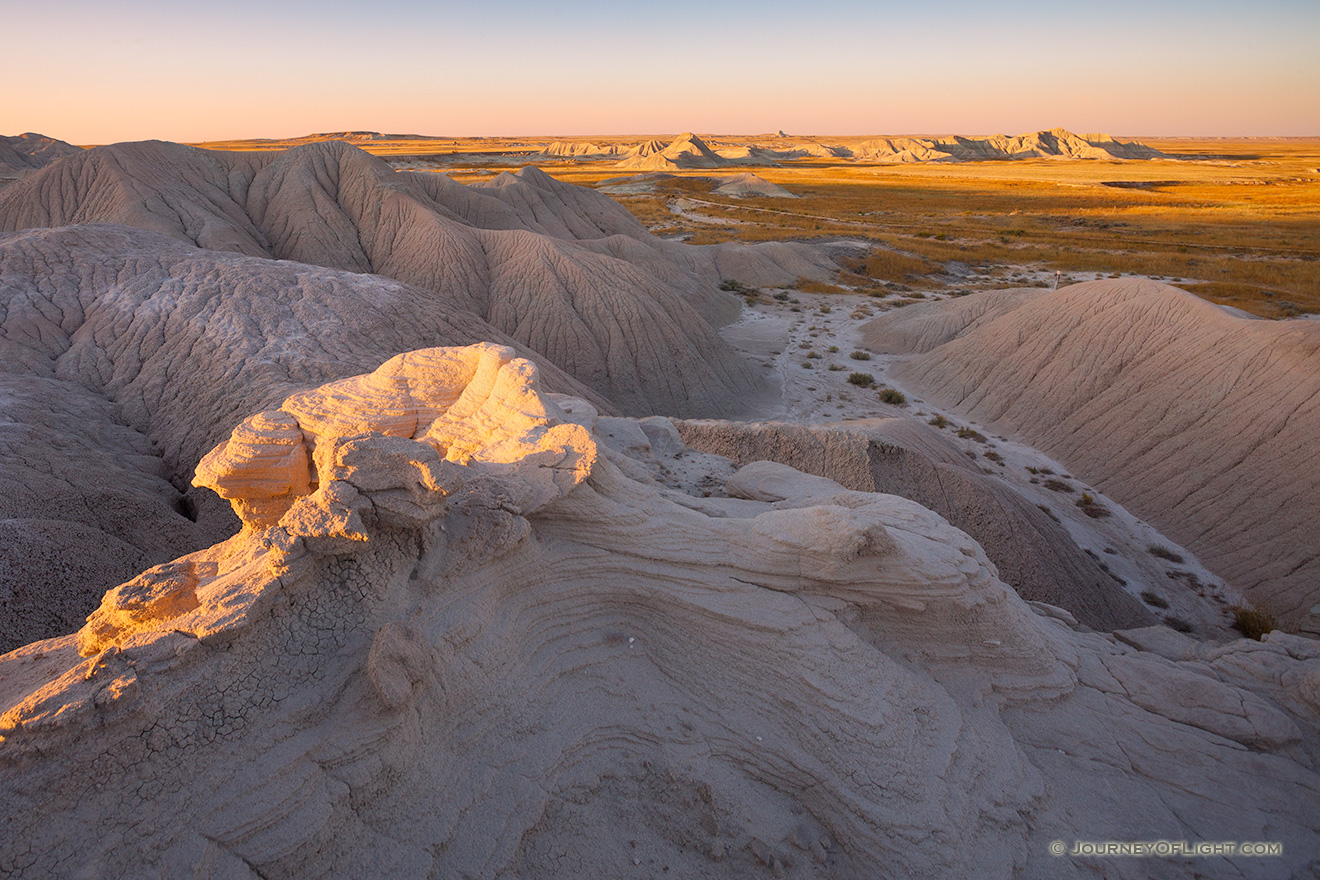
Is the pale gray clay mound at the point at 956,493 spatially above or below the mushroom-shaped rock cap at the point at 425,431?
below

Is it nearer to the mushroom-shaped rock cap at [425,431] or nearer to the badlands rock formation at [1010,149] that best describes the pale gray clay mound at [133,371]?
the mushroom-shaped rock cap at [425,431]

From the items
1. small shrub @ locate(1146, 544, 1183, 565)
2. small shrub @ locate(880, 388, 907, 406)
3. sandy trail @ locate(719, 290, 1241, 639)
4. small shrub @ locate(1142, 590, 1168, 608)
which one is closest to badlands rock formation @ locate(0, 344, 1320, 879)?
small shrub @ locate(1142, 590, 1168, 608)

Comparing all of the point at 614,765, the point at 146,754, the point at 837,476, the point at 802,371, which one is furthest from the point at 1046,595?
the point at 802,371

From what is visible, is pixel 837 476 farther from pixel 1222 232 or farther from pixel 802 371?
pixel 1222 232

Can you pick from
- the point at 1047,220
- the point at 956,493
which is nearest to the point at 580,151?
the point at 1047,220

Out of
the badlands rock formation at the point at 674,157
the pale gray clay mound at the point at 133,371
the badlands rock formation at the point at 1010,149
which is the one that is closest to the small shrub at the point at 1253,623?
the pale gray clay mound at the point at 133,371

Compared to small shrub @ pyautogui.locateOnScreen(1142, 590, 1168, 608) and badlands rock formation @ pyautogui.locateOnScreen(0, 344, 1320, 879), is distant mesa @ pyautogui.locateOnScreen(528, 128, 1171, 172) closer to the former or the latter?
small shrub @ pyautogui.locateOnScreen(1142, 590, 1168, 608)

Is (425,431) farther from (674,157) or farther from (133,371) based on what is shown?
(674,157)
